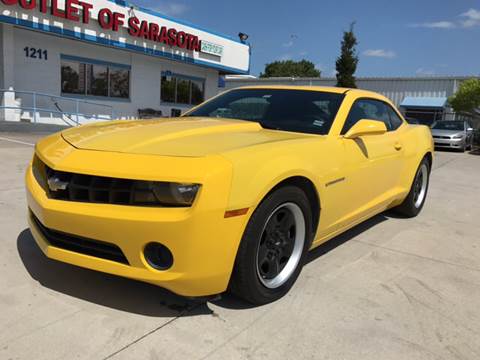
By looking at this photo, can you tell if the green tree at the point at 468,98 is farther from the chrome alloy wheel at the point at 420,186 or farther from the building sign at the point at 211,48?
the chrome alloy wheel at the point at 420,186

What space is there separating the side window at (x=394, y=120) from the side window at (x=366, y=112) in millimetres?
79

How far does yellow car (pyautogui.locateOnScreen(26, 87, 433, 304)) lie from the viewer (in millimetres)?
2293

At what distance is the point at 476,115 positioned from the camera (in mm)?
24203

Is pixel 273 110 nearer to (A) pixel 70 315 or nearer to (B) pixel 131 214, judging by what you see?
(B) pixel 131 214

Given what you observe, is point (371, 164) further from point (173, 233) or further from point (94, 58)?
point (94, 58)

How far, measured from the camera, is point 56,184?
8.30ft

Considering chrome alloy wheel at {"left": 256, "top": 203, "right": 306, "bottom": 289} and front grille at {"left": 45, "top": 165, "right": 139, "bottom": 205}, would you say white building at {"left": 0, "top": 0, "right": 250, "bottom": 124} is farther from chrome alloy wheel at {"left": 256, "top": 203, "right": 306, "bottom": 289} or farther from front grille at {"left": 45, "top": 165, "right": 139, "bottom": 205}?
chrome alloy wheel at {"left": 256, "top": 203, "right": 306, "bottom": 289}

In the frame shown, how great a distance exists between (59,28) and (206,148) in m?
12.9

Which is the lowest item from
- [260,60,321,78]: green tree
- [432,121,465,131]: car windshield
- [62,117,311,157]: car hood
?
[62,117,311,157]: car hood

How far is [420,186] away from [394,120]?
1.14 meters

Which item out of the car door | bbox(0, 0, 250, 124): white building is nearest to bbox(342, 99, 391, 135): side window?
the car door

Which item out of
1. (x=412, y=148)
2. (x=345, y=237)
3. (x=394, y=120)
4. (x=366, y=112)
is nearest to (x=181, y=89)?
(x=394, y=120)

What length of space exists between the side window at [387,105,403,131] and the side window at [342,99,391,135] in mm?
79

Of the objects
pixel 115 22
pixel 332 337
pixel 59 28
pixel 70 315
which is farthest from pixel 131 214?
pixel 115 22
